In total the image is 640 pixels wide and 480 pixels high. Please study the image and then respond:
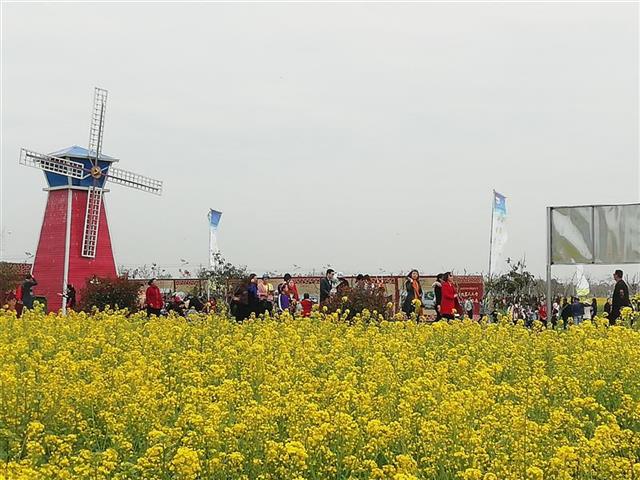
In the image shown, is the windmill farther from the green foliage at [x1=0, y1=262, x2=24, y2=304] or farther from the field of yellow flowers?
the field of yellow flowers

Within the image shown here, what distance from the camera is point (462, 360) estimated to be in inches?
320

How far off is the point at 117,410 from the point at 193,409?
97 centimetres

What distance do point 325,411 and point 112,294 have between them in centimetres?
1812

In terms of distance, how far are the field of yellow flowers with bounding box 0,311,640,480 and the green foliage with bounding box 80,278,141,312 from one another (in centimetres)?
1251

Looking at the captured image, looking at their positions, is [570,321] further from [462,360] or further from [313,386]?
[313,386]

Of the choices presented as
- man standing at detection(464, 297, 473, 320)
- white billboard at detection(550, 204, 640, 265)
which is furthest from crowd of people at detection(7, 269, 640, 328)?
man standing at detection(464, 297, 473, 320)

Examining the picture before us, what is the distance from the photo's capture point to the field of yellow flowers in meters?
5.00

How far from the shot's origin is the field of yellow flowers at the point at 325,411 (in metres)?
5.00

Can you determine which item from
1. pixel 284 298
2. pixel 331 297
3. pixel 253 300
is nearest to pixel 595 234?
pixel 331 297

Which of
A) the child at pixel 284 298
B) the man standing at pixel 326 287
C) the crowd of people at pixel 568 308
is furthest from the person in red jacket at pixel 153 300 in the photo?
the crowd of people at pixel 568 308

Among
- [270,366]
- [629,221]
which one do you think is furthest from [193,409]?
[629,221]

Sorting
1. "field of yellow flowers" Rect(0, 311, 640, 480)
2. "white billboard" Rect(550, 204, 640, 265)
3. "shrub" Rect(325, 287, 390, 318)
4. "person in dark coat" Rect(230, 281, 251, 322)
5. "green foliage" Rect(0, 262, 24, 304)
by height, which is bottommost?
"field of yellow flowers" Rect(0, 311, 640, 480)

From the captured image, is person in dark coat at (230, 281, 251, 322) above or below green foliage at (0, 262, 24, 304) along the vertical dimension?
below

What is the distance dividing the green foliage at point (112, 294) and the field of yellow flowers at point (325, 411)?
41.0 feet
